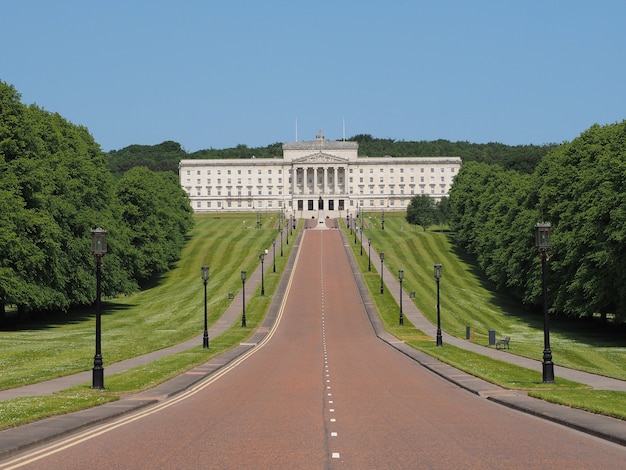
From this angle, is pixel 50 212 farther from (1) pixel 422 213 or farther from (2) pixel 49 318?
(1) pixel 422 213

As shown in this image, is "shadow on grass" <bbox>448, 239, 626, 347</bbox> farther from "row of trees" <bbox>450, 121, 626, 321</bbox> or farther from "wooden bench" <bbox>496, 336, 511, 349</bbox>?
"wooden bench" <bbox>496, 336, 511, 349</bbox>

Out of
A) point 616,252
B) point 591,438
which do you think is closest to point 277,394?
point 591,438

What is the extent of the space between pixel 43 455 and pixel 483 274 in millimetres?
104452

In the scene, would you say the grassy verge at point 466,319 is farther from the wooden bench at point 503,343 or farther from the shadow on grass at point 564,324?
the wooden bench at point 503,343

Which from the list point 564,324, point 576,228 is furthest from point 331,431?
point 564,324

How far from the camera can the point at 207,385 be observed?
30.4 m

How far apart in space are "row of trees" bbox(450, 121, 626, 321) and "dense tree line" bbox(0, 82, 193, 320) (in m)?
39.4

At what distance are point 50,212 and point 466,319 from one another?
39792mm

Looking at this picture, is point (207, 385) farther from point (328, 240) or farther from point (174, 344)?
point (328, 240)

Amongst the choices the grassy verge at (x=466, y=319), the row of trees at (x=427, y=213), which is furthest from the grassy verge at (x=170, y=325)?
the row of trees at (x=427, y=213)

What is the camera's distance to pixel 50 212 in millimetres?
67125

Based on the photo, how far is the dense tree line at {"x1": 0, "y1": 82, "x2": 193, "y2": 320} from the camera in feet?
196

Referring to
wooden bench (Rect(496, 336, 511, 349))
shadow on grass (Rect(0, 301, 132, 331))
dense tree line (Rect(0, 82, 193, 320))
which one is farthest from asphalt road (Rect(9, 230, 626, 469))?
shadow on grass (Rect(0, 301, 132, 331))

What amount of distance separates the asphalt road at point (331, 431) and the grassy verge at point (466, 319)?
2541 millimetres
